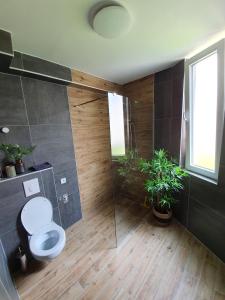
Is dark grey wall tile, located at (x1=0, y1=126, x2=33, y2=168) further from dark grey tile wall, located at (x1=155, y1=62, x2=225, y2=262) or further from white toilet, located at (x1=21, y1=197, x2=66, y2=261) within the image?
dark grey tile wall, located at (x1=155, y1=62, x2=225, y2=262)

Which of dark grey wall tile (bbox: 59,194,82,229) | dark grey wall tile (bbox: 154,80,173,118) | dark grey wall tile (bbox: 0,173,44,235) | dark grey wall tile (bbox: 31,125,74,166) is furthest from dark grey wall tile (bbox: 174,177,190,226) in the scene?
dark grey wall tile (bbox: 0,173,44,235)

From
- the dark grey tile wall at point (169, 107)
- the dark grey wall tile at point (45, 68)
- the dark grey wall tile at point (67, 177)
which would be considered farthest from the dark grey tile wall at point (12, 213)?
the dark grey tile wall at point (169, 107)

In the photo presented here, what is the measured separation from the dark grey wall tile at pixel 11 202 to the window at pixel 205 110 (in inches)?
85.2

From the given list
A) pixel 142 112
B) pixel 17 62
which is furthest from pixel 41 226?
pixel 142 112

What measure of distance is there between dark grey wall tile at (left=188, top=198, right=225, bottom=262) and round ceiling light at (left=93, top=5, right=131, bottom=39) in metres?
2.08

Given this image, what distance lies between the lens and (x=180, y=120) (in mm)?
2100

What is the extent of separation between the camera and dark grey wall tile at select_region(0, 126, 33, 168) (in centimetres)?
165

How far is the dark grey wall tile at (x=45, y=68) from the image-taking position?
164 cm

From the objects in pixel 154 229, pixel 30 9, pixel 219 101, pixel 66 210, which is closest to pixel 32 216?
pixel 66 210

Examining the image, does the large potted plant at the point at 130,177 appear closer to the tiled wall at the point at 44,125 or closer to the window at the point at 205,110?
the tiled wall at the point at 44,125

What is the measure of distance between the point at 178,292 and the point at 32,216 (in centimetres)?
172

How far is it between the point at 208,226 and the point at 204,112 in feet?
4.55

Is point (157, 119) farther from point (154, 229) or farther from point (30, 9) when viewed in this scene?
point (30, 9)

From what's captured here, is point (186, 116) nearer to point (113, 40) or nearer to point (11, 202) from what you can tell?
point (113, 40)
